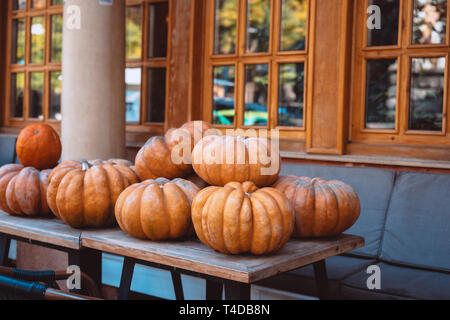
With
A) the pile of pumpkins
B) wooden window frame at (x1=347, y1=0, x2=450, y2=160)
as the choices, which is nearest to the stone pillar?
the pile of pumpkins

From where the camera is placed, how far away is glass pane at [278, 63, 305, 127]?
3.83 metres

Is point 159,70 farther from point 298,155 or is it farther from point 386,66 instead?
point 386,66

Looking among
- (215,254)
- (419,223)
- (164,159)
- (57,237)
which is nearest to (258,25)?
(419,223)

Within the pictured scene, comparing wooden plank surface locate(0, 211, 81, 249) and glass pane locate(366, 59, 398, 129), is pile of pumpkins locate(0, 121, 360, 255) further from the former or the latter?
glass pane locate(366, 59, 398, 129)

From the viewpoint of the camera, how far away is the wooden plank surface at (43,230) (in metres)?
1.97

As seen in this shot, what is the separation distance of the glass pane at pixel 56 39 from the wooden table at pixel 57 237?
11.2 ft

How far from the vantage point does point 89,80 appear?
12.1ft

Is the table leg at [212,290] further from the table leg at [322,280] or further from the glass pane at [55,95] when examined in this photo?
the glass pane at [55,95]

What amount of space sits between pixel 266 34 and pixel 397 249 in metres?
1.88

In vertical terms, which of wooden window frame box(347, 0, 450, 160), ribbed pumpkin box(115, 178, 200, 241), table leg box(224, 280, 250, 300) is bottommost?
table leg box(224, 280, 250, 300)

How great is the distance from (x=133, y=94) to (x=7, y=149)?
135 centimetres

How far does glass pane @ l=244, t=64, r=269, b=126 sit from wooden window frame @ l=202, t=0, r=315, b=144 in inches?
1.2

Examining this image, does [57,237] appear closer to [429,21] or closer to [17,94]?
[429,21]

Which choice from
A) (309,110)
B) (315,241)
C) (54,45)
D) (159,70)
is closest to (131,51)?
(159,70)
